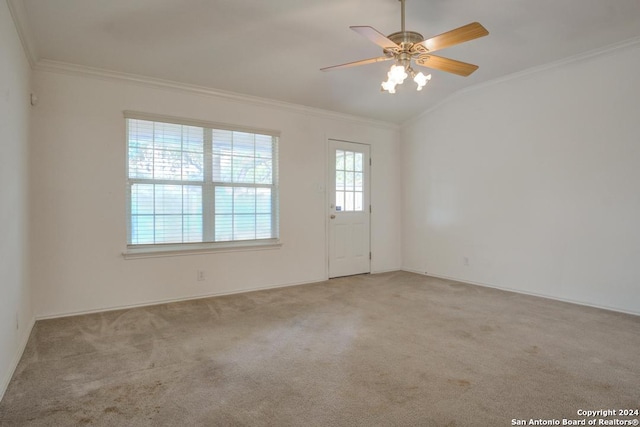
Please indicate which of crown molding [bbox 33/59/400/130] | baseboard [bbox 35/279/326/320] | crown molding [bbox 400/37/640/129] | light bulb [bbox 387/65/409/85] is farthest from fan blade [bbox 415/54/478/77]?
baseboard [bbox 35/279/326/320]

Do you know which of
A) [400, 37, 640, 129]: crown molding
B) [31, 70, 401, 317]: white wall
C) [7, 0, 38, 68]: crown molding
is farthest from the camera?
[400, 37, 640, 129]: crown molding

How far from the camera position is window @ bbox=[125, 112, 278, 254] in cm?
368

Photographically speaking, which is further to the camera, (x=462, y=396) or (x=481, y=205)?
(x=481, y=205)

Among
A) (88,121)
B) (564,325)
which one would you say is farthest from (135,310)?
(564,325)

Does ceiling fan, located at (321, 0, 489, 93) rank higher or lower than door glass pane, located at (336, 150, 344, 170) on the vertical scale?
higher

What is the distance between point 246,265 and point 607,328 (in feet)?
12.4

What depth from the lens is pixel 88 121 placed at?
342 cm

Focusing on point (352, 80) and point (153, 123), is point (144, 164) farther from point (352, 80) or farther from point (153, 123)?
point (352, 80)

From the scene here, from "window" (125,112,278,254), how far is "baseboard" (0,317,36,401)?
1.07 meters

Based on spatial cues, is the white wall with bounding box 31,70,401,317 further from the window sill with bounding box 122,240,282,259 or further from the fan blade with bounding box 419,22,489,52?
the fan blade with bounding box 419,22,489,52

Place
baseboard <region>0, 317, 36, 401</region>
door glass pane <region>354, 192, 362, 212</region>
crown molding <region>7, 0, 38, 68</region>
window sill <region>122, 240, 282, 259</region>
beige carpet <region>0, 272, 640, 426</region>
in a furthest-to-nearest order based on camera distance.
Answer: door glass pane <region>354, 192, 362, 212</region>, window sill <region>122, 240, 282, 259</region>, crown molding <region>7, 0, 38, 68</region>, baseboard <region>0, 317, 36, 401</region>, beige carpet <region>0, 272, 640, 426</region>

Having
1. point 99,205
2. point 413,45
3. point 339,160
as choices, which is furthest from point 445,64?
point 99,205

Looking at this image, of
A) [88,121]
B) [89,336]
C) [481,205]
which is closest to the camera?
[89,336]

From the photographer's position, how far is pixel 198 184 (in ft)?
13.1
